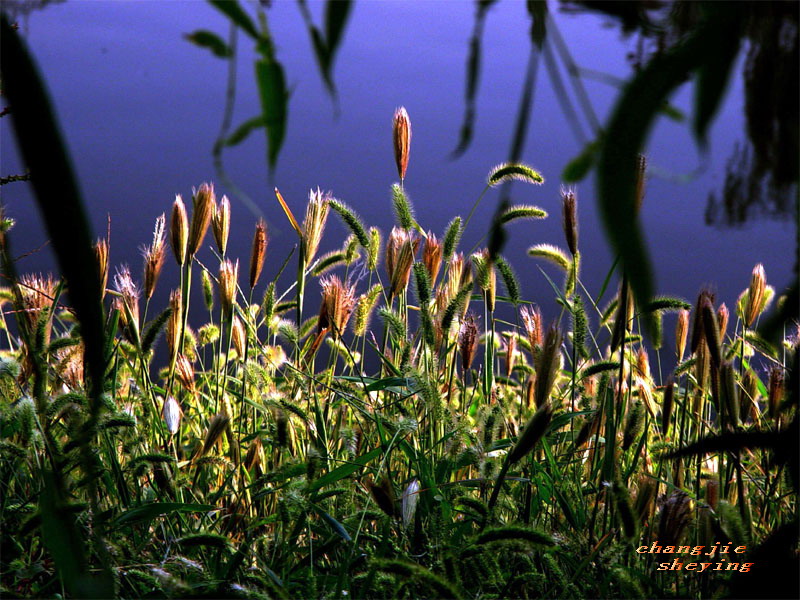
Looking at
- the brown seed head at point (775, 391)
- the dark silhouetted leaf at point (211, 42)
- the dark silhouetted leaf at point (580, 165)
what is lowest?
the brown seed head at point (775, 391)

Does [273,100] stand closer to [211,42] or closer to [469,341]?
[211,42]

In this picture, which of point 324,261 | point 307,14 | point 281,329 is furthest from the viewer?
point 324,261

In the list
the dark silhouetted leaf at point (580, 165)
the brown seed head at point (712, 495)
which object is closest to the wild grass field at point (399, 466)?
the brown seed head at point (712, 495)

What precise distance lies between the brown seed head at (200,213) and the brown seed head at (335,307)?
0.20m

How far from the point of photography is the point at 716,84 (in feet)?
1.16

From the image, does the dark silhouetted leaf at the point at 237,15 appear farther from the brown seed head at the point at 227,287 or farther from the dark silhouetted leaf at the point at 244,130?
the brown seed head at the point at 227,287

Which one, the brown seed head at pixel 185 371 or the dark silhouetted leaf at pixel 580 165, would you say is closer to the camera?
the dark silhouetted leaf at pixel 580 165

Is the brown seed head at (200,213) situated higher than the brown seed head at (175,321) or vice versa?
the brown seed head at (200,213)

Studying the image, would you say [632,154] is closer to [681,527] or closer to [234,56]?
[234,56]

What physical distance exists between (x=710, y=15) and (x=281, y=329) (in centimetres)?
81

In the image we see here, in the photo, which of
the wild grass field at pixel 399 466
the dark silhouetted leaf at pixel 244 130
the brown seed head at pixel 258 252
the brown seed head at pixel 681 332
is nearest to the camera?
the dark silhouetted leaf at pixel 244 130

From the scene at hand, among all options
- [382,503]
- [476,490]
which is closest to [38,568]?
[382,503]

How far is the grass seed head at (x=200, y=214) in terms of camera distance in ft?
3.45

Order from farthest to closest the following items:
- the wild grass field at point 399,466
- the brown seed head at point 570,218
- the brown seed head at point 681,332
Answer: the brown seed head at point 681,332 → the brown seed head at point 570,218 → the wild grass field at point 399,466
